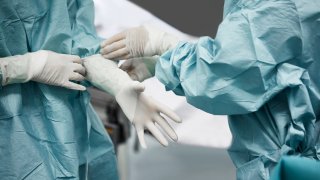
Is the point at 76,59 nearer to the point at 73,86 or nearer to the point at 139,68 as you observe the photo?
the point at 73,86

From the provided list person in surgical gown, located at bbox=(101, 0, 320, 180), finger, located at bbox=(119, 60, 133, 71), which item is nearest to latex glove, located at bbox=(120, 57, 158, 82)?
finger, located at bbox=(119, 60, 133, 71)

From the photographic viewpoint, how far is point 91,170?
1527mm

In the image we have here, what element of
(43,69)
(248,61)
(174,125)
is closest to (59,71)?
(43,69)

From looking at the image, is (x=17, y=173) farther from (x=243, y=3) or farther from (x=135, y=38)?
(x=243, y=3)

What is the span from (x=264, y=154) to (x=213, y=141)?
2.98 ft

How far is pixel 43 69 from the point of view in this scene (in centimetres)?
124

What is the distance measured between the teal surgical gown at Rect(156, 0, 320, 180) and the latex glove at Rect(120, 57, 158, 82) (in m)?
0.22

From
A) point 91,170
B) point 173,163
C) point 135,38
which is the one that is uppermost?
point 135,38

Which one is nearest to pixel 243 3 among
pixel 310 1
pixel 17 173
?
pixel 310 1

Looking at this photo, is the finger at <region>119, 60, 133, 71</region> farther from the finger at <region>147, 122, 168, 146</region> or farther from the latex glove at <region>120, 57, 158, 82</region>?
the finger at <region>147, 122, 168, 146</region>

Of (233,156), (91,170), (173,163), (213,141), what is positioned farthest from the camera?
(173,163)

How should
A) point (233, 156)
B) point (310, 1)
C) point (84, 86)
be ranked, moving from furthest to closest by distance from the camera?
point (84, 86) < point (233, 156) < point (310, 1)

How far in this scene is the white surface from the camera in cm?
203

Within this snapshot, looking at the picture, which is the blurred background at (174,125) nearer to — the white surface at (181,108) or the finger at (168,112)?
the white surface at (181,108)
